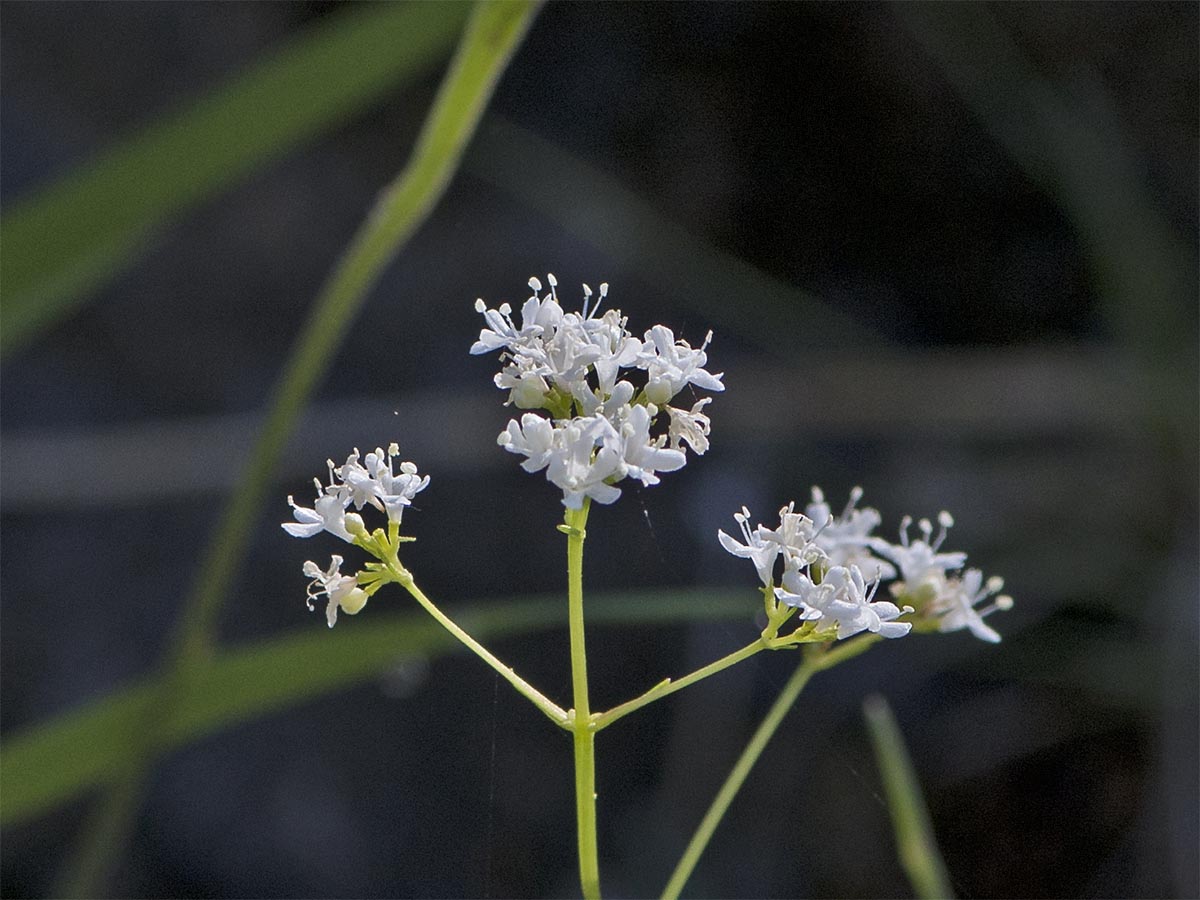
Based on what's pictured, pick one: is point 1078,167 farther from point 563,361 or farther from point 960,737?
point 563,361

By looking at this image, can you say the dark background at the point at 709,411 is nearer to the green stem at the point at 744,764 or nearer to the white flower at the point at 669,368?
the green stem at the point at 744,764

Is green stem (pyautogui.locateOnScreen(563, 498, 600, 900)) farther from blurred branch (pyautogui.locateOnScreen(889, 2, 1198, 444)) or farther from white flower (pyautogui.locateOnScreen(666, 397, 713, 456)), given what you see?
blurred branch (pyautogui.locateOnScreen(889, 2, 1198, 444))

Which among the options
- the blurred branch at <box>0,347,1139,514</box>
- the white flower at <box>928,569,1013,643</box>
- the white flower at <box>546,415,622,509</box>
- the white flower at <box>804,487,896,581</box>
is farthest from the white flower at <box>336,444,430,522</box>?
the blurred branch at <box>0,347,1139,514</box>

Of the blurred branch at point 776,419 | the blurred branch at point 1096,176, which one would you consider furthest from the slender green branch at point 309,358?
the blurred branch at point 1096,176

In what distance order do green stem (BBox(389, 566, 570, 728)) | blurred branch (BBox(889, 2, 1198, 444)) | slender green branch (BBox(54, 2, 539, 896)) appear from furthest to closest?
blurred branch (BBox(889, 2, 1198, 444)), slender green branch (BBox(54, 2, 539, 896)), green stem (BBox(389, 566, 570, 728))

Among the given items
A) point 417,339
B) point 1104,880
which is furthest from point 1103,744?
point 417,339

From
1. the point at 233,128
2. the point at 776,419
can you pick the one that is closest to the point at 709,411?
the point at 776,419

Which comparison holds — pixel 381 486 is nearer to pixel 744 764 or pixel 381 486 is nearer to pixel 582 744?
pixel 582 744
